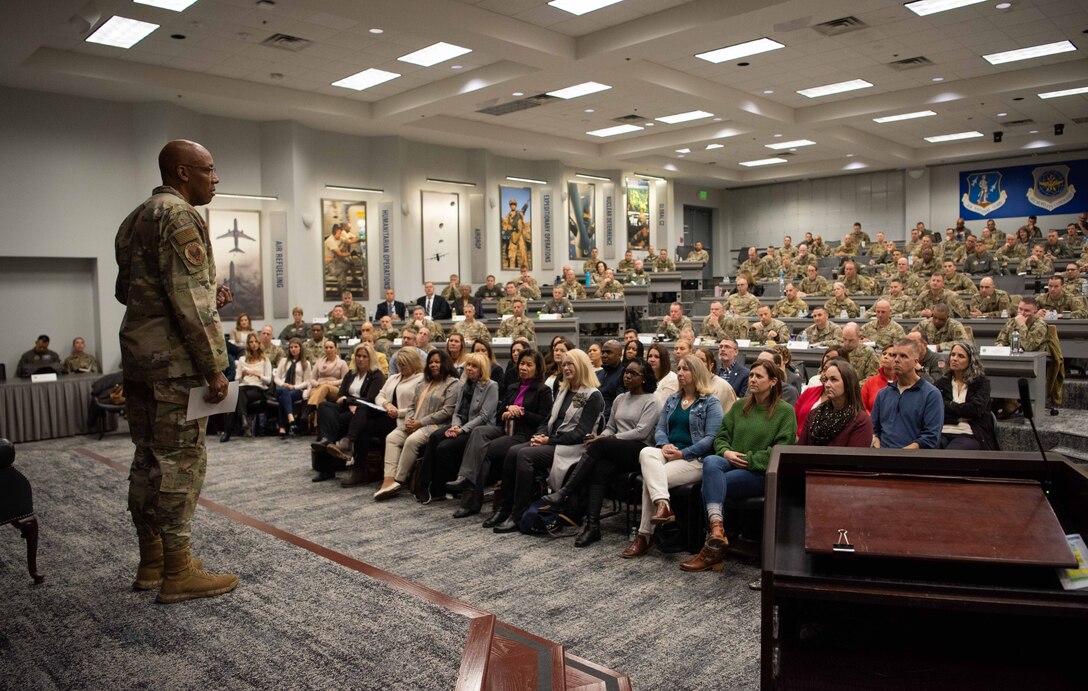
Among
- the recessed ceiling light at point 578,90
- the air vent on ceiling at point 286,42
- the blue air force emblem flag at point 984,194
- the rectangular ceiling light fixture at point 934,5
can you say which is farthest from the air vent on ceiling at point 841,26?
the blue air force emblem flag at point 984,194

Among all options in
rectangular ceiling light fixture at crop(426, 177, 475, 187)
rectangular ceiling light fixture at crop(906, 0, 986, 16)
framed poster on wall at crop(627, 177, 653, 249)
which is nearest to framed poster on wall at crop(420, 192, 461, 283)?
rectangular ceiling light fixture at crop(426, 177, 475, 187)

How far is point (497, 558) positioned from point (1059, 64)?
11975 mm

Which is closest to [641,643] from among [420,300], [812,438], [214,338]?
[812,438]

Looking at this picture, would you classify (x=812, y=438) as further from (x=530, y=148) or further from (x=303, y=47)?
(x=530, y=148)

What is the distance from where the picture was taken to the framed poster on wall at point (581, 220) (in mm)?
18078

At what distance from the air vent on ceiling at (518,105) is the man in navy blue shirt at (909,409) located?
28.8 feet

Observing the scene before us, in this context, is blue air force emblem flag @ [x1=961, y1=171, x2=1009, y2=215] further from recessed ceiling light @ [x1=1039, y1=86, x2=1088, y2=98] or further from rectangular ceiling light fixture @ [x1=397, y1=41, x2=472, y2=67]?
rectangular ceiling light fixture @ [x1=397, y1=41, x2=472, y2=67]

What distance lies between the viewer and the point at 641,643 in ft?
11.0

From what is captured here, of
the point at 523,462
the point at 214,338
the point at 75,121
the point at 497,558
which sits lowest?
the point at 497,558

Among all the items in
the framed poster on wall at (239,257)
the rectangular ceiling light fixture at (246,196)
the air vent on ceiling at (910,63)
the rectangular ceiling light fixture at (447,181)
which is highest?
the air vent on ceiling at (910,63)

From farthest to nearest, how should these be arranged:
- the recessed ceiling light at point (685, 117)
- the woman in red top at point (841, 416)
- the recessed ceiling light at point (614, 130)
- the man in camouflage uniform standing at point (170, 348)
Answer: the recessed ceiling light at point (614, 130)
the recessed ceiling light at point (685, 117)
the woman in red top at point (841, 416)
the man in camouflage uniform standing at point (170, 348)

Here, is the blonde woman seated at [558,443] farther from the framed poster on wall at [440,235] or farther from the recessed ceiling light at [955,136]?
the recessed ceiling light at [955,136]

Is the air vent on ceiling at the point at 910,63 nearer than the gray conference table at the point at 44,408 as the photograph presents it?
No

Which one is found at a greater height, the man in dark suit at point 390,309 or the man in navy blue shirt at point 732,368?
the man in dark suit at point 390,309
